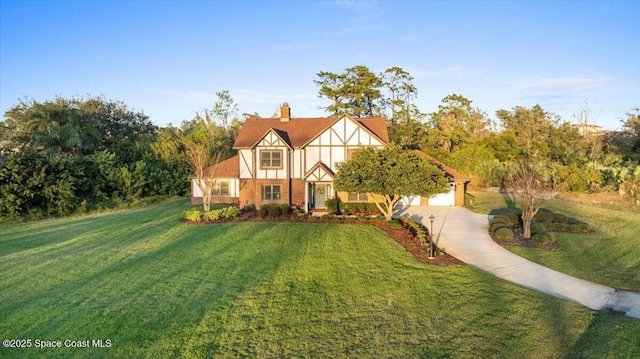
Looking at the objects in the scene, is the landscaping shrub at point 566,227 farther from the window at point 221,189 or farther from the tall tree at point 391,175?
the window at point 221,189

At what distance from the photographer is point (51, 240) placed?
16.1m

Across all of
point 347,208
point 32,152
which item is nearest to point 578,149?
point 347,208

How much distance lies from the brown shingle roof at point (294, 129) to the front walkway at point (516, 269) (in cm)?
872

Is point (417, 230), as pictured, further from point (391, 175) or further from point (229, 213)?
point (229, 213)

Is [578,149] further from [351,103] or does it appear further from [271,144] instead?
[271,144]

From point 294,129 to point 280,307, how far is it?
1893 centimetres

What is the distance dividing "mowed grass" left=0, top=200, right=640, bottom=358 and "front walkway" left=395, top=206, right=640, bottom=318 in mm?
768

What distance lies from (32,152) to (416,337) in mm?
27056

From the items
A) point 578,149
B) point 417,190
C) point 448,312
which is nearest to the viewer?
point 448,312

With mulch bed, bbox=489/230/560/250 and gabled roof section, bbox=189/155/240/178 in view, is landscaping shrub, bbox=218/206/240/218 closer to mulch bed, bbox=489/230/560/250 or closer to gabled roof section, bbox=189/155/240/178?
gabled roof section, bbox=189/155/240/178

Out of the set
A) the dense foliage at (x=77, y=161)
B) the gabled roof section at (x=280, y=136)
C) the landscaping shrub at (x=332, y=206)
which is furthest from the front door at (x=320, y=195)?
the dense foliage at (x=77, y=161)

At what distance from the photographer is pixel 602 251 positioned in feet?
44.8

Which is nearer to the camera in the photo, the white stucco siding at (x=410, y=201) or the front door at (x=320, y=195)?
the front door at (x=320, y=195)

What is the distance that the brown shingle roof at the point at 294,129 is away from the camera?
81.8 feet
